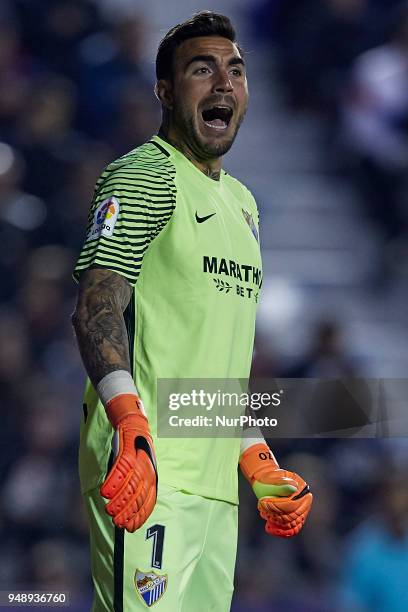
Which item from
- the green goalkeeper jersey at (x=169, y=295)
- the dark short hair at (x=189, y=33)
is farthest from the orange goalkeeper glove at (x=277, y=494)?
the dark short hair at (x=189, y=33)

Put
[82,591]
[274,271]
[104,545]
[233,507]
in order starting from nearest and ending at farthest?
1. [104,545]
2. [233,507]
3. [82,591]
4. [274,271]

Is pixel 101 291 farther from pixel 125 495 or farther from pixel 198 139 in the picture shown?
pixel 198 139

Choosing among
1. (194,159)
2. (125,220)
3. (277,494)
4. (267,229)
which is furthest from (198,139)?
Answer: (267,229)

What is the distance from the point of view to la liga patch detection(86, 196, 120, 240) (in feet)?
8.27

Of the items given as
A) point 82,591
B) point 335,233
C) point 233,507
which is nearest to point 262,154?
point 335,233

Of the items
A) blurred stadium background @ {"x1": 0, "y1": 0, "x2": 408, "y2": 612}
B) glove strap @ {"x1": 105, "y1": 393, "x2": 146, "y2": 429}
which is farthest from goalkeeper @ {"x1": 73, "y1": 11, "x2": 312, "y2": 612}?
blurred stadium background @ {"x1": 0, "y1": 0, "x2": 408, "y2": 612}

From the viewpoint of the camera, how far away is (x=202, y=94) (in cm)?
288

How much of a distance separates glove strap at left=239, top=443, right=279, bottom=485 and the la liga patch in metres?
0.73

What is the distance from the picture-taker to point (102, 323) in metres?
2.43

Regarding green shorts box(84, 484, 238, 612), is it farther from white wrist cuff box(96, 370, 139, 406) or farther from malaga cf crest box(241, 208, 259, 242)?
malaga cf crest box(241, 208, 259, 242)

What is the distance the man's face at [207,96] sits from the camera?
2869 mm

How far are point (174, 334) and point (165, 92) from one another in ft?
2.24

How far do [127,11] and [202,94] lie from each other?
2.57m

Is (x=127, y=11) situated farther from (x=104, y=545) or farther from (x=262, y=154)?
(x=104, y=545)
